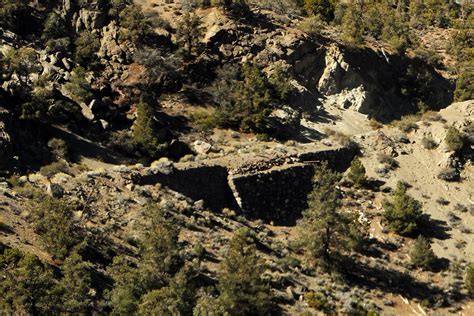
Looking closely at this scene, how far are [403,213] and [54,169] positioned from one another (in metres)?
25.8

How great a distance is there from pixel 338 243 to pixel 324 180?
4470 mm

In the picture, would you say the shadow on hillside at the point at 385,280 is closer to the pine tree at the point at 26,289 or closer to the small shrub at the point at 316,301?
the small shrub at the point at 316,301

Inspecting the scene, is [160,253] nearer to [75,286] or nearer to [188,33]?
[75,286]

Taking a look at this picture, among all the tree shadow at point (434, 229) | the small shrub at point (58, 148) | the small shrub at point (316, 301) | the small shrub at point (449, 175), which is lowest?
the tree shadow at point (434, 229)

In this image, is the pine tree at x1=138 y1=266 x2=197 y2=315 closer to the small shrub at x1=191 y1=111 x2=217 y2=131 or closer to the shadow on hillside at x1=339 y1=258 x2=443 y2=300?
the shadow on hillside at x1=339 y1=258 x2=443 y2=300

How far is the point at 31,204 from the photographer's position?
148 ft

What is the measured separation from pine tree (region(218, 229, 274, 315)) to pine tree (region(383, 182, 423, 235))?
16.2 meters

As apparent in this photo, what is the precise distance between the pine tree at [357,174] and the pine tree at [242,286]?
1946cm

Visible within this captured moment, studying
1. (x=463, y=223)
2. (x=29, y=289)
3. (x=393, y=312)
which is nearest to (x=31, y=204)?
(x=29, y=289)

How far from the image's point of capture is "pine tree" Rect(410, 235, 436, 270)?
50.5 m

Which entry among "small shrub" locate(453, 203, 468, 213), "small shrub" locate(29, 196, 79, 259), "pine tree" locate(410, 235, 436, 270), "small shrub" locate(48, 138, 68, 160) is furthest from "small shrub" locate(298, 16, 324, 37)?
"small shrub" locate(29, 196, 79, 259)

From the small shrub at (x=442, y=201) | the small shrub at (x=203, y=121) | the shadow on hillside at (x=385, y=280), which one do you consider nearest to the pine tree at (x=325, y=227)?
the shadow on hillside at (x=385, y=280)

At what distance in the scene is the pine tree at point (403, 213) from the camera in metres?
53.4

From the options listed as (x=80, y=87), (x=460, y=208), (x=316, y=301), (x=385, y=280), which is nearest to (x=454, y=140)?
(x=460, y=208)
